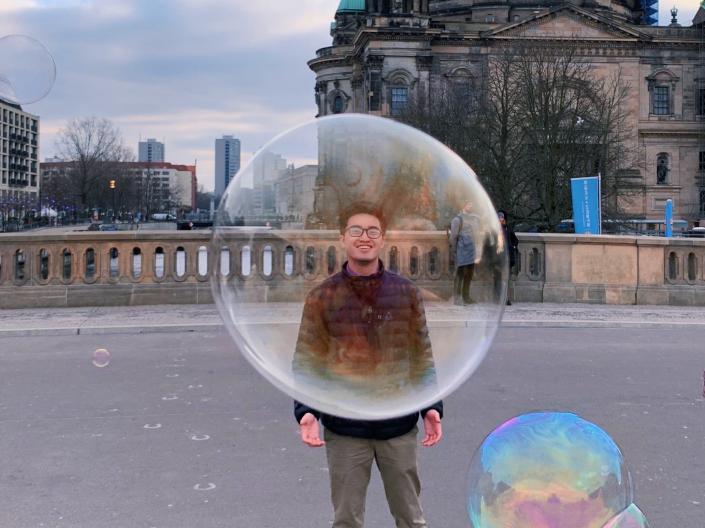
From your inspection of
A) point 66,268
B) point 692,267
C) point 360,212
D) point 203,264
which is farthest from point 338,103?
point 360,212

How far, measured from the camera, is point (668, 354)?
10.7m

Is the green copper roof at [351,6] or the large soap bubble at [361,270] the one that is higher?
the green copper roof at [351,6]

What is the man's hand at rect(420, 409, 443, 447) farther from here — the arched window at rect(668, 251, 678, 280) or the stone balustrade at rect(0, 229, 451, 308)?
the arched window at rect(668, 251, 678, 280)

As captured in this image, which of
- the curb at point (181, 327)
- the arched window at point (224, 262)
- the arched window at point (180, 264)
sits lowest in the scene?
the curb at point (181, 327)

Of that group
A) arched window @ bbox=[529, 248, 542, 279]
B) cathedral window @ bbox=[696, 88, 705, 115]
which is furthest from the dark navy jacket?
cathedral window @ bbox=[696, 88, 705, 115]

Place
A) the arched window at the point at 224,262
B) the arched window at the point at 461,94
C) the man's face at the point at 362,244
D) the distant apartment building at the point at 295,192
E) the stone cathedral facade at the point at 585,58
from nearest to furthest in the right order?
1. the man's face at the point at 362,244
2. the distant apartment building at the point at 295,192
3. the arched window at the point at 224,262
4. the arched window at the point at 461,94
5. the stone cathedral facade at the point at 585,58

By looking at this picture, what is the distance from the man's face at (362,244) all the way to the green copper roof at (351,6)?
99651 mm

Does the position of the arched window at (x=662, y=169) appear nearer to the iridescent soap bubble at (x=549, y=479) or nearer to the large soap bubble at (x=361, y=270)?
the large soap bubble at (x=361, y=270)

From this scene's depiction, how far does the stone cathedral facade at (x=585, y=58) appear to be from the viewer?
69.1 m

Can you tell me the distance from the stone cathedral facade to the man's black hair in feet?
202

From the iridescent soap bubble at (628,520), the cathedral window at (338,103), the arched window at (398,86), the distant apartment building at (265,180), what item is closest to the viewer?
the iridescent soap bubble at (628,520)

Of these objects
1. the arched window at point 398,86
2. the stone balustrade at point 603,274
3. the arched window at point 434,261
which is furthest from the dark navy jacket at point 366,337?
the arched window at point 398,86

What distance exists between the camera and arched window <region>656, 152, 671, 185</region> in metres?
73.6

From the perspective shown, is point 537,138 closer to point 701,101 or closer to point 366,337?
point 366,337
